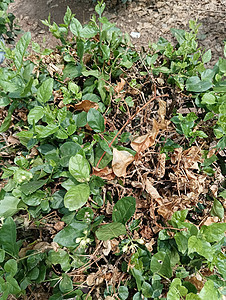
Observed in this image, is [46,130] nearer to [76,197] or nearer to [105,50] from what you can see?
[76,197]

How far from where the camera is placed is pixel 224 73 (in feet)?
2.68

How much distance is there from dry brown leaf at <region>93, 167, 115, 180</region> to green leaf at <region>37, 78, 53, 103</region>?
27cm

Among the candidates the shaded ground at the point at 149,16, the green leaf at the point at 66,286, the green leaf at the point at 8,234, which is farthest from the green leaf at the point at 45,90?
the shaded ground at the point at 149,16

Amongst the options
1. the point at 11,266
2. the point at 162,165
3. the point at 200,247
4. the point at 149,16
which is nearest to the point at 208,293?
the point at 200,247

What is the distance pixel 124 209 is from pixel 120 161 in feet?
0.44

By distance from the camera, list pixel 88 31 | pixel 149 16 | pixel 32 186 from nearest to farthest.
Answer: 1. pixel 32 186
2. pixel 88 31
3. pixel 149 16

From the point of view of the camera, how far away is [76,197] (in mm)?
625

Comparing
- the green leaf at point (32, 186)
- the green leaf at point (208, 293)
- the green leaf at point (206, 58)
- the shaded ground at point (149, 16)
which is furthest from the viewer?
the shaded ground at point (149, 16)

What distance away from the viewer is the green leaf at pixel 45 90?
735 mm

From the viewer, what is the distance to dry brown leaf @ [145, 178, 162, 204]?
69cm

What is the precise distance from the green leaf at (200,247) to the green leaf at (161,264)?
72mm

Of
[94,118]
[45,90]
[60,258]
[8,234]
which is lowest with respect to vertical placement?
[60,258]

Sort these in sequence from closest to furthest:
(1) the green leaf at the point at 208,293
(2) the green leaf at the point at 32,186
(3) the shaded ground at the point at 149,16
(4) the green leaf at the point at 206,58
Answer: (1) the green leaf at the point at 208,293, (2) the green leaf at the point at 32,186, (4) the green leaf at the point at 206,58, (3) the shaded ground at the point at 149,16

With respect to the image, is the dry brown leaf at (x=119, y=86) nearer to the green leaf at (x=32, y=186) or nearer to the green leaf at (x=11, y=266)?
the green leaf at (x=32, y=186)
